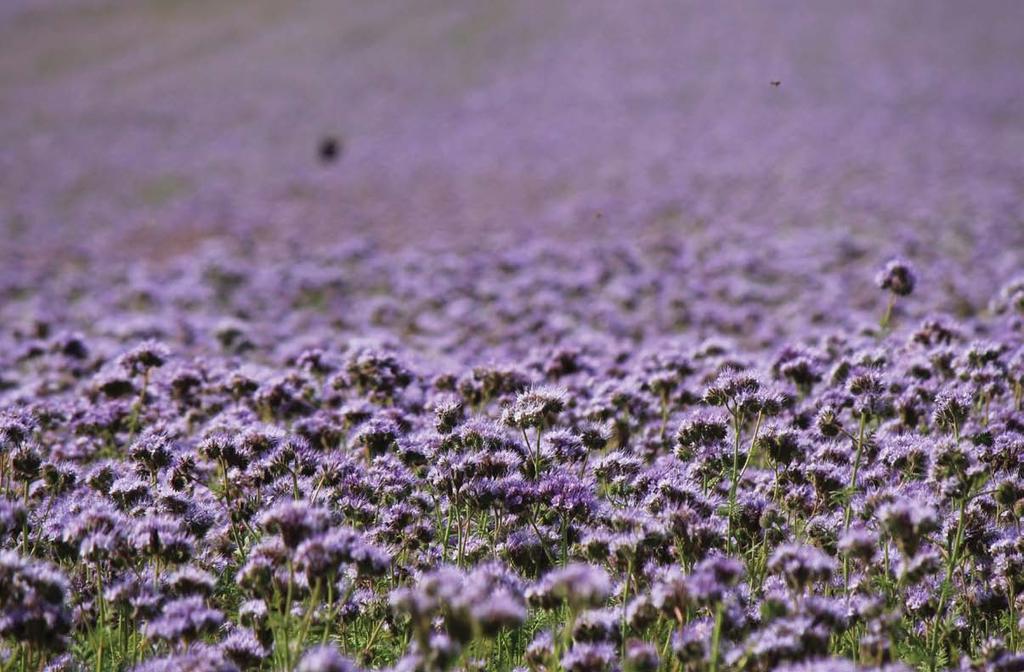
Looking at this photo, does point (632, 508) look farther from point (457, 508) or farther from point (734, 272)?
point (734, 272)

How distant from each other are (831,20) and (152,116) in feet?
153

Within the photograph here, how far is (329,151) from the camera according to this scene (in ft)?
117

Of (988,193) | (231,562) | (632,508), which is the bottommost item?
(988,193)

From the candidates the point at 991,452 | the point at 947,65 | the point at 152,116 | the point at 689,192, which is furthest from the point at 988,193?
the point at 152,116

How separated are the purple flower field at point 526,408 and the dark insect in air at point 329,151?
55.7 inches

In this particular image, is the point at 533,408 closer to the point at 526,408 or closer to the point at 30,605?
the point at 526,408

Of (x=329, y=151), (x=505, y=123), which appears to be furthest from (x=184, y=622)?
(x=505, y=123)

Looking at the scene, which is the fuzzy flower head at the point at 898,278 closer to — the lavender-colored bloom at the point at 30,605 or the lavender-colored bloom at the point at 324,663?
the lavender-colored bloom at the point at 324,663

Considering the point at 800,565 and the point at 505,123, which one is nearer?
the point at 800,565

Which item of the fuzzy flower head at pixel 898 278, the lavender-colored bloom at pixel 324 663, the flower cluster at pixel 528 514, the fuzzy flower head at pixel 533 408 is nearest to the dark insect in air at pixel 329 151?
the flower cluster at pixel 528 514

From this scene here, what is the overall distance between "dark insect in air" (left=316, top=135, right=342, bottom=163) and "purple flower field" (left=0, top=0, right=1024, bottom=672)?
1.41 m

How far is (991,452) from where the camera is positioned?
208 inches

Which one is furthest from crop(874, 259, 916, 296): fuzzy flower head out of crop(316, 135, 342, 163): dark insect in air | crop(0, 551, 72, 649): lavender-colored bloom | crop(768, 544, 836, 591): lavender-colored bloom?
crop(316, 135, 342, 163): dark insect in air

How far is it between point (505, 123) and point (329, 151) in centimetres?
1712
